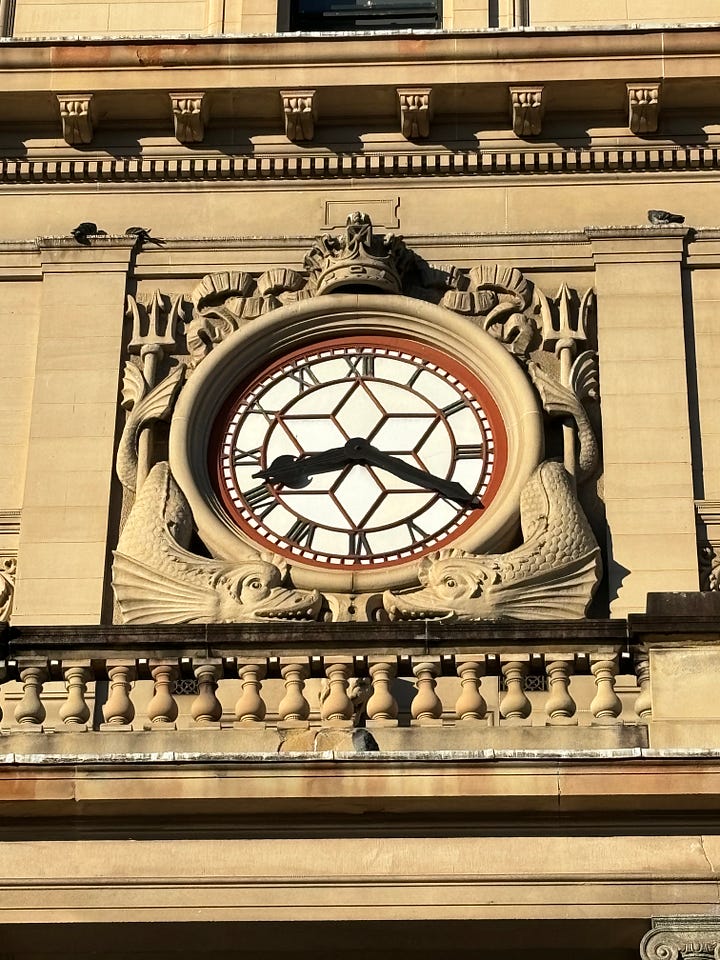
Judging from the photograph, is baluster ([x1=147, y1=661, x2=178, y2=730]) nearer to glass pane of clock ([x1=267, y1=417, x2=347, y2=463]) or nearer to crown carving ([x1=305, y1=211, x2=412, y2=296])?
glass pane of clock ([x1=267, y1=417, x2=347, y2=463])

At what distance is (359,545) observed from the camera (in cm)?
1475

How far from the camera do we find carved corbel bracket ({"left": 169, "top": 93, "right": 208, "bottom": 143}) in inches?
640

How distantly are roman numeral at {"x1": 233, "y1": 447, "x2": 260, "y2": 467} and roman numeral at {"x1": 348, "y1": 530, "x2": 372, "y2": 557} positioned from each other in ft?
2.44

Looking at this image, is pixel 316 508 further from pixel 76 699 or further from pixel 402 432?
pixel 76 699

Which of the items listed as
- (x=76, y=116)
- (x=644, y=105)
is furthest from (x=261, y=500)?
(x=644, y=105)

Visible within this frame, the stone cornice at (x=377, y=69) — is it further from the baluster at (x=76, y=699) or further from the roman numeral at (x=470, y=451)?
the baluster at (x=76, y=699)

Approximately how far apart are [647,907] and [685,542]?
3286mm

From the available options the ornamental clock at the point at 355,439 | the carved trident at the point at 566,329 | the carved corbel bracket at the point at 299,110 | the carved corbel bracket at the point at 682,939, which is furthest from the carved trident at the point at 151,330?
the carved corbel bracket at the point at 682,939

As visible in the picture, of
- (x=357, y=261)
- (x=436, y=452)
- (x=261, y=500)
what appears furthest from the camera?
(x=357, y=261)

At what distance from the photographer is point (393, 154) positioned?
1630 cm

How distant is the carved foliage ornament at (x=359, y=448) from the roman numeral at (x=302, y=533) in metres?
0.01

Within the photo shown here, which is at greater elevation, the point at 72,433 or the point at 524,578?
the point at 72,433

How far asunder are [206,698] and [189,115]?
482 centimetres

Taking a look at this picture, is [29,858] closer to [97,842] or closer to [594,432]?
[97,842]
